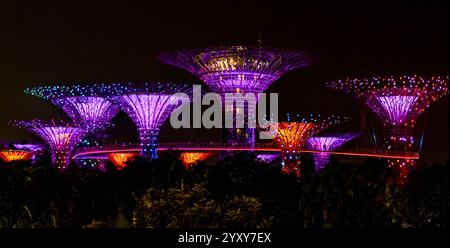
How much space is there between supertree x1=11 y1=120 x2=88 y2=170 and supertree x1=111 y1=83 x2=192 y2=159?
5671 millimetres

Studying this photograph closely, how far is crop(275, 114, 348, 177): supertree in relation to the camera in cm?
4488

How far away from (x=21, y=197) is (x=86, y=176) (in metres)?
1.66

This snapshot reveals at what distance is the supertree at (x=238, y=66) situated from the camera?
3953 cm

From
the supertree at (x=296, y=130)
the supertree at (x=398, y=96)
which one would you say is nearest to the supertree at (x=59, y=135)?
the supertree at (x=296, y=130)

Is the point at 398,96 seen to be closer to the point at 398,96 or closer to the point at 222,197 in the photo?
the point at 398,96

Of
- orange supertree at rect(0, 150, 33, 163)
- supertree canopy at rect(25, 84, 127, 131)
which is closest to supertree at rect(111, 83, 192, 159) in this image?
supertree canopy at rect(25, 84, 127, 131)

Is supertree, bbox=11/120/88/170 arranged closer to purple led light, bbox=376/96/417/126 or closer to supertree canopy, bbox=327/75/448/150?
supertree canopy, bbox=327/75/448/150

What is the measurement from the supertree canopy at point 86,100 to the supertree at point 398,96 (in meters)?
13.6

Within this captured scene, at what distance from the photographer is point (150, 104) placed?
41.4 metres

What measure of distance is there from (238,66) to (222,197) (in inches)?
1023

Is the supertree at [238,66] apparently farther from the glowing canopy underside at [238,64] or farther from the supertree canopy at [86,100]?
the supertree canopy at [86,100]

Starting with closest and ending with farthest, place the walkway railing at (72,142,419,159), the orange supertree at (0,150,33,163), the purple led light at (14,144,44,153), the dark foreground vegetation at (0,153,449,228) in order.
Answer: the dark foreground vegetation at (0,153,449,228), the walkway railing at (72,142,419,159), the orange supertree at (0,150,33,163), the purple led light at (14,144,44,153)
